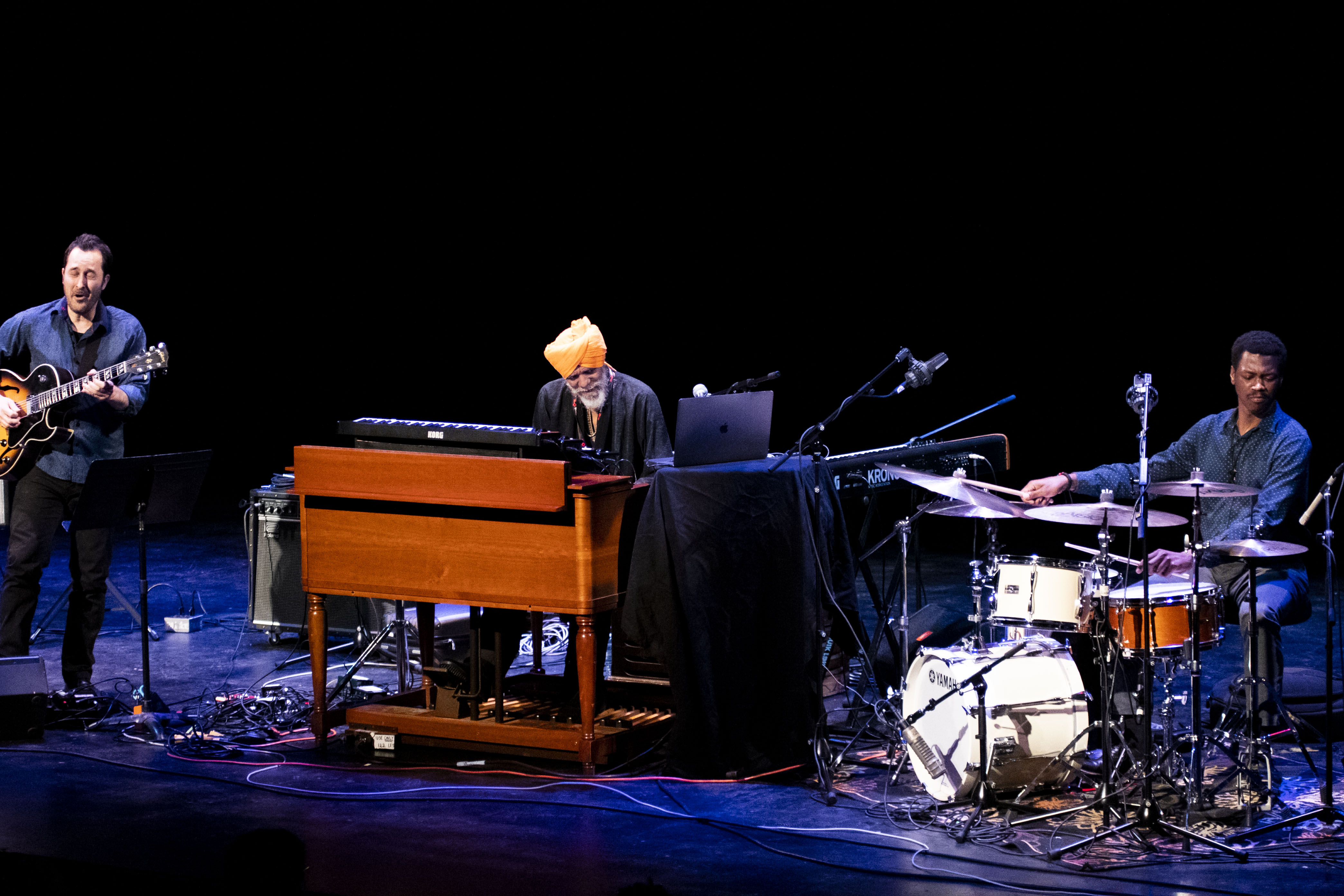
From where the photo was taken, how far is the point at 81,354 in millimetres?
5695

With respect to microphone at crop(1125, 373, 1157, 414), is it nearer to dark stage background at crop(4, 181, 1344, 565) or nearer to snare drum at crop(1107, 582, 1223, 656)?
snare drum at crop(1107, 582, 1223, 656)

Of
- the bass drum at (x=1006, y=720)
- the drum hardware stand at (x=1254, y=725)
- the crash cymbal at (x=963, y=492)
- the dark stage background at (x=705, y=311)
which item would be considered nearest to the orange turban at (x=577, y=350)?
the crash cymbal at (x=963, y=492)

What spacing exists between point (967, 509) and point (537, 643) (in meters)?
2.11

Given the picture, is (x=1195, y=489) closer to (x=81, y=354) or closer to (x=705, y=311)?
(x=81, y=354)

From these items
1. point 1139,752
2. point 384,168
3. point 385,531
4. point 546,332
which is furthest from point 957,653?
point 384,168

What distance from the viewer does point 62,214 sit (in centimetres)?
1103

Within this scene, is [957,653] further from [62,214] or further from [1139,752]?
[62,214]

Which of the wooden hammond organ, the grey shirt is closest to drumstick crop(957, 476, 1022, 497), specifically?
the wooden hammond organ

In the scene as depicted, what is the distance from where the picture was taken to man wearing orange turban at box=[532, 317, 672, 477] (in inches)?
217

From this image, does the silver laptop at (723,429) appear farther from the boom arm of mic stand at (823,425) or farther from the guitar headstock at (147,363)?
the guitar headstock at (147,363)

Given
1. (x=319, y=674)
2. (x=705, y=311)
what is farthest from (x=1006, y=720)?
(x=705, y=311)

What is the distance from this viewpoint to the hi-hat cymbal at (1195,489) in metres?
3.97

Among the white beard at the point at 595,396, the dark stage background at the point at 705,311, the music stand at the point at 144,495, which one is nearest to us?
the music stand at the point at 144,495

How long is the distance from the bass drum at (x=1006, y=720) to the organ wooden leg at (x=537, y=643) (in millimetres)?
1699
